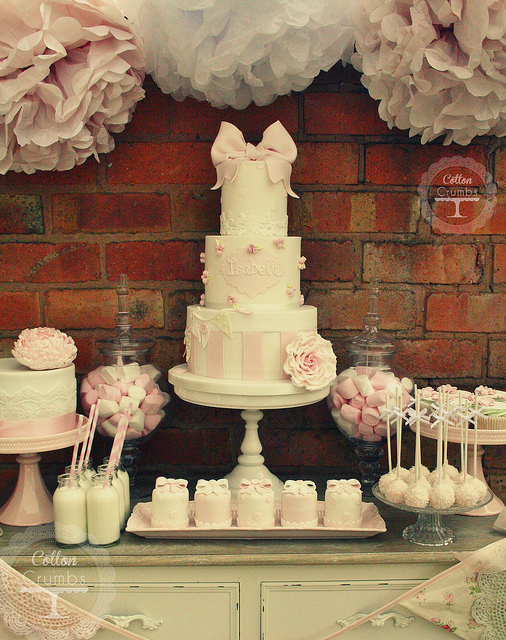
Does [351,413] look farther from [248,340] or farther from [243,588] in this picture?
[243,588]

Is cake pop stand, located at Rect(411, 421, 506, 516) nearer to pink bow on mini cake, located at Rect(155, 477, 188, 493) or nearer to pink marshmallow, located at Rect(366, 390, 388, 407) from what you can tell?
pink marshmallow, located at Rect(366, 390, 388, 407)

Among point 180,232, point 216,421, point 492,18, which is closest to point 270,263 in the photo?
point 180,232

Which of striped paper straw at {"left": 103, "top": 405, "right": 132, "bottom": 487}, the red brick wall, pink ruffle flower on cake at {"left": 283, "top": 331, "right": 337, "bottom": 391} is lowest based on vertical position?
striped paper straw at {"left": 103, "top": 405, "right": 132, "bottom": 487}

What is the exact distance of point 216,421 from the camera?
58.6 inches

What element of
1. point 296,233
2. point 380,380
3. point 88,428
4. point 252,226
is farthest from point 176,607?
point 296,233

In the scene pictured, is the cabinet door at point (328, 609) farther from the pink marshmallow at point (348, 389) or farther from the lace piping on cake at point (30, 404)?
the lace piping on cake at point (30, 404)

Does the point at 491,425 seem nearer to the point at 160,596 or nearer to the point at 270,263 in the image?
the point at 270,263

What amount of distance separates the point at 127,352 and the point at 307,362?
396 millimetres

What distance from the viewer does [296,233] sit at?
1.44 metres

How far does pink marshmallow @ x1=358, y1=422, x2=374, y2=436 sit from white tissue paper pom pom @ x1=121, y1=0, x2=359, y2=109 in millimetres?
701

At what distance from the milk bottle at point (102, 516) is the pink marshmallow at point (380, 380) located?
0.54 metres

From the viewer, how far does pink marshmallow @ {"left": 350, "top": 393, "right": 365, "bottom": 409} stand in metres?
1.24

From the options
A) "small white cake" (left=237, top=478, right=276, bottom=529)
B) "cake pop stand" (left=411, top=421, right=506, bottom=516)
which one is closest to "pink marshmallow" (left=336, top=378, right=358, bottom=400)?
"cake pop stand" (left=411, top=421, right=506, bottom=516)

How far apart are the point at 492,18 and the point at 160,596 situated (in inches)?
46.5
